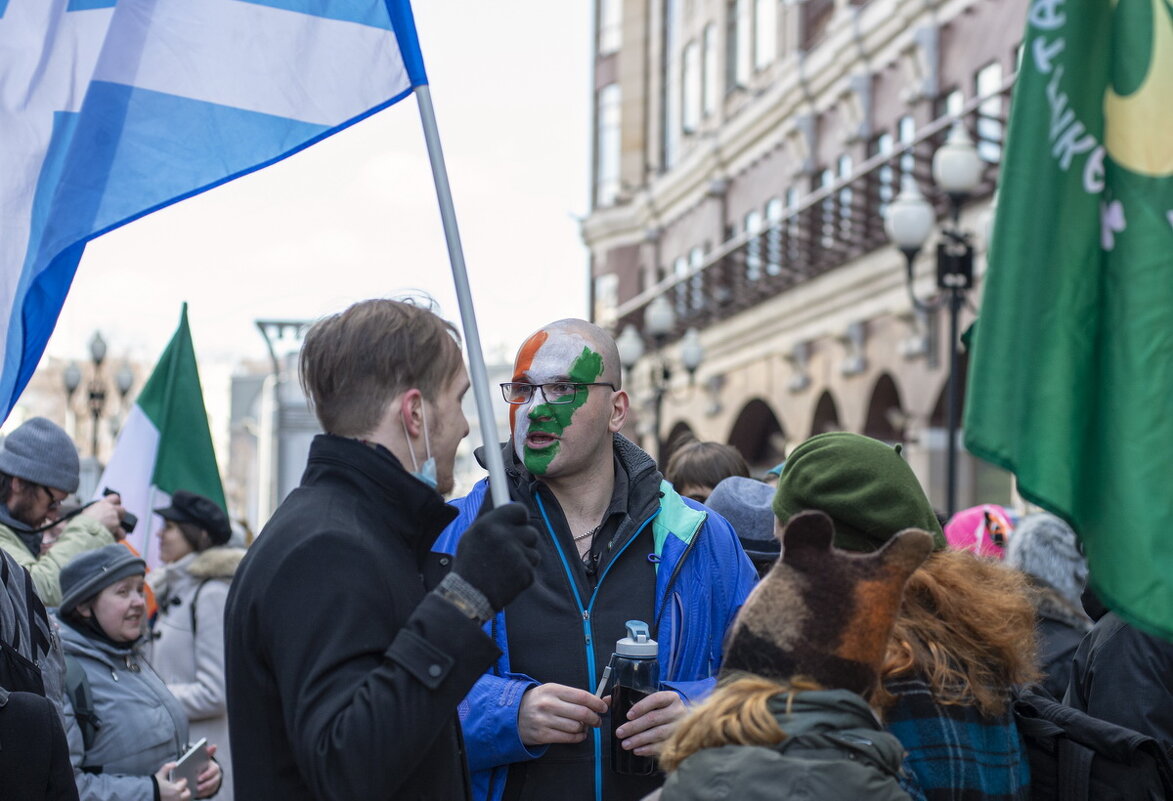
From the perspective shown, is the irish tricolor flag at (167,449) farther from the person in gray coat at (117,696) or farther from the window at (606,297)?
the window at (606,297)

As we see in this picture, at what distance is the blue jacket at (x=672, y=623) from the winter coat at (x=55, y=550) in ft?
7.80

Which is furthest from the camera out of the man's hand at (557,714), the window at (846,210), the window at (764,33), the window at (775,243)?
the window at (764,33)

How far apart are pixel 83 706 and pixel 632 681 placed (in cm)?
262

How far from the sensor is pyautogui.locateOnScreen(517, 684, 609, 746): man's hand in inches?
149

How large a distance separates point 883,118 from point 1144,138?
23.2 meters

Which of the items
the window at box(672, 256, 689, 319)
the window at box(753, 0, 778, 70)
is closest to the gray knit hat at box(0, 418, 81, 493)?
the window at box(753, 0, 778, 70)

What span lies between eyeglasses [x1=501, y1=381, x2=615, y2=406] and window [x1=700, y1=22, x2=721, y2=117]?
30765 millimetres

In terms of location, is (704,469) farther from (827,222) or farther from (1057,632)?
(827,222)

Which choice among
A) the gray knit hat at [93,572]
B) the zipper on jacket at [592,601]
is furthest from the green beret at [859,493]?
the gray knit hat at [93,572]

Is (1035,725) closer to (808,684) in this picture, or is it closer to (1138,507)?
(1138,507)

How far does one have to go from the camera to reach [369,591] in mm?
2916

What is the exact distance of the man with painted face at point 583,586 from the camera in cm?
388

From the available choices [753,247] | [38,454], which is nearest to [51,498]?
[38,454]

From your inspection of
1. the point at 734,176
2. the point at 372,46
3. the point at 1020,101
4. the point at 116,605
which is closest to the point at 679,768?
the point at 1020,101
